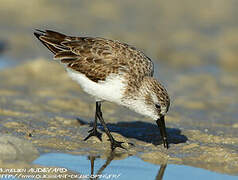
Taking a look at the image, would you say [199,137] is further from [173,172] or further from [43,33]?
[43,33]

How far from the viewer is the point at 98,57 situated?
8.30 metres

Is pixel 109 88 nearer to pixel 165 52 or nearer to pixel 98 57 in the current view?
pixel 98 57

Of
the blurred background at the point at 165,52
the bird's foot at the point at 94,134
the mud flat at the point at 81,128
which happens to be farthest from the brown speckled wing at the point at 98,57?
the blurred background at the point at 165,52

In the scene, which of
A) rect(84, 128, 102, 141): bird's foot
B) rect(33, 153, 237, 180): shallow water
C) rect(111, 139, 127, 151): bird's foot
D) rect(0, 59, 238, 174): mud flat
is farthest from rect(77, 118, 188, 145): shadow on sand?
rect(33, 153, 237, 180): shallow water

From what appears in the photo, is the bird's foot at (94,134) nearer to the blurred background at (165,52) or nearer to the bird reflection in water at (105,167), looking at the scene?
the bird reflection in water at (105,167)

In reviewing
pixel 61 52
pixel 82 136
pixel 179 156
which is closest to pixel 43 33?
pixel 61 52

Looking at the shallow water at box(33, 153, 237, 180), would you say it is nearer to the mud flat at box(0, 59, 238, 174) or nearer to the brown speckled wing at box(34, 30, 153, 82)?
the mud flat at box(0, 59, 238, 174)

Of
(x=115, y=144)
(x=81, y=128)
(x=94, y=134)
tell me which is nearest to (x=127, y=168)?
(x=115, y=144)

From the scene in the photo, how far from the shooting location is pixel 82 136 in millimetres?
8641

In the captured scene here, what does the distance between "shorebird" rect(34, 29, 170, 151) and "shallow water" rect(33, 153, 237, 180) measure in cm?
74

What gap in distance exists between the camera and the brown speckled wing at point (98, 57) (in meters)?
8.18

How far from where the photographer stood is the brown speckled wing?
8.18 meters

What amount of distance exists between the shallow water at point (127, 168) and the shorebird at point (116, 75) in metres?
0.74

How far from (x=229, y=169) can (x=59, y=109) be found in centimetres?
431
